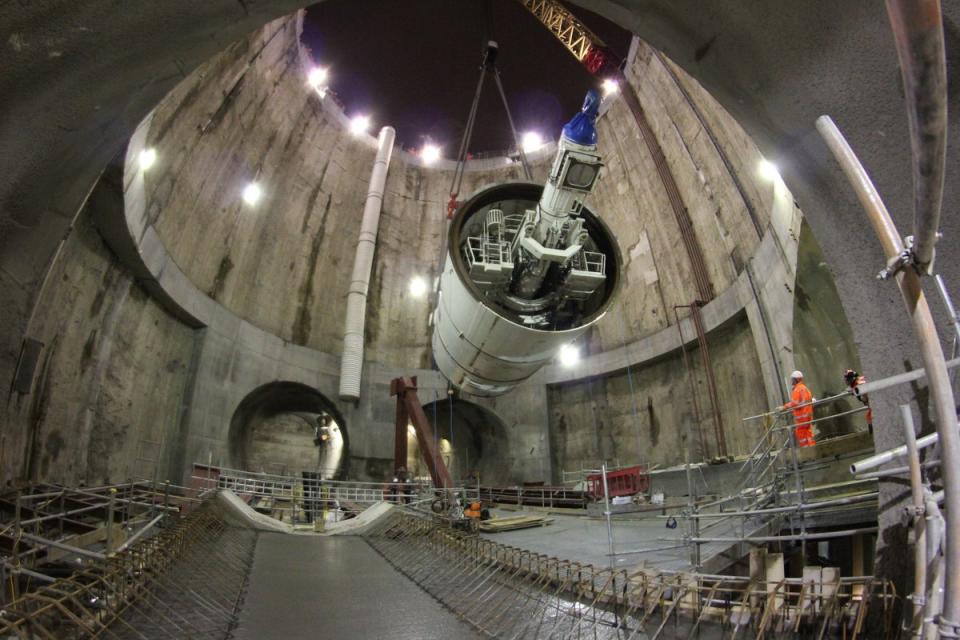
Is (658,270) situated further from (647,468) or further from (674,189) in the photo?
(647,468)

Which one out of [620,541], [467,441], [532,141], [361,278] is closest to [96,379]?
[361,278]

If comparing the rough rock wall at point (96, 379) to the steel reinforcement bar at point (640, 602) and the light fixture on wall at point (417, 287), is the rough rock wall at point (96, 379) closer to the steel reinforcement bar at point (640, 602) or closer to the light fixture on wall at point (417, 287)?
the steel reinforcement bar at point (640, 602)

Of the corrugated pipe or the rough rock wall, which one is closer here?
the rough rock wall

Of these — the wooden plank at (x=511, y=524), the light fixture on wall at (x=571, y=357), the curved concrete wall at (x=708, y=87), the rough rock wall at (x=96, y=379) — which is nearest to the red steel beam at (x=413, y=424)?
the wooden plank at (x=511, y=524)

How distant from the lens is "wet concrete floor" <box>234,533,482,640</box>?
338cm

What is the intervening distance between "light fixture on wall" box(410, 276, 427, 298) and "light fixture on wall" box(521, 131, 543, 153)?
652 centimetres

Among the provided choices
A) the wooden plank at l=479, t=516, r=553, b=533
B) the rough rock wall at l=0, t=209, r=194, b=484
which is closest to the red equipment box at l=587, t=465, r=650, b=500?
the wooden plank at l=479, t=516, r=553, b=533

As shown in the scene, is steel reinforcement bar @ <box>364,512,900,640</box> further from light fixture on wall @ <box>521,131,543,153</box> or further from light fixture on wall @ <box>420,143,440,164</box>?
light fixture on wall @ <box>420,143,440,164</box>

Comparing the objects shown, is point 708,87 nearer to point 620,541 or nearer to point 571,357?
point 620,541

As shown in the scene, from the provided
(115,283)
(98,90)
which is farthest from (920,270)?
(115,283)

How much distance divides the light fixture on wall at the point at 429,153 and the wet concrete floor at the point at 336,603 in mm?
16807

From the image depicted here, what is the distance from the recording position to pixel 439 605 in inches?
164

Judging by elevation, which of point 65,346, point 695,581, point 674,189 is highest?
point 674,189

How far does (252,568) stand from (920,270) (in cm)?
603
